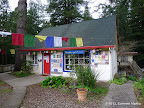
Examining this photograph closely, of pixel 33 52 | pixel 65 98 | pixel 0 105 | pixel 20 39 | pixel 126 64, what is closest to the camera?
pixel 0 105

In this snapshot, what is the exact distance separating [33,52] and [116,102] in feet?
26.8

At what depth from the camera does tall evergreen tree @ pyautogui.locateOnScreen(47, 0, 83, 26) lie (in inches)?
877

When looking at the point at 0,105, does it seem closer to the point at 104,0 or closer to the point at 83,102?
the point at 83,102

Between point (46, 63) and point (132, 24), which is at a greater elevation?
point (132, 24)

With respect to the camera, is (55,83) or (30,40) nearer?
(55,83)

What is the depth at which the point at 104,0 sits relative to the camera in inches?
515

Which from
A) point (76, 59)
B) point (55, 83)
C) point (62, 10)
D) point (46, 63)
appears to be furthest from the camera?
point (62, 10)

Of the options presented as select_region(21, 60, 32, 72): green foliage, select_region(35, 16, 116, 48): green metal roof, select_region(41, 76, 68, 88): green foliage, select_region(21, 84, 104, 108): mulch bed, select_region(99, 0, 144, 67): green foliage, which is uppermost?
select_region(99, 0, 144, 67): green foliage

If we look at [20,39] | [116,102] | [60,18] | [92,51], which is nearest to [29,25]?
[60,18]

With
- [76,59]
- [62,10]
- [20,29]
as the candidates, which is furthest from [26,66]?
[62,10]

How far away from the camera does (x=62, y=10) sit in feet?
74.3

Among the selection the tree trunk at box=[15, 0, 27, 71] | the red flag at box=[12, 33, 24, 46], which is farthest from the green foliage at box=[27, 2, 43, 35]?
the red flag at box=[12, 33, 24, 46]

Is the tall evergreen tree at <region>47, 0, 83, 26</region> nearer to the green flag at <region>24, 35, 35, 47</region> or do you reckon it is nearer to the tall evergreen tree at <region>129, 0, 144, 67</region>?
the tall evergreen tree at <region>129, 0, 144, 67</region>

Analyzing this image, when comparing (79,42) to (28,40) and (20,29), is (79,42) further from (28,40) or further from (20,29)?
(20,29)
